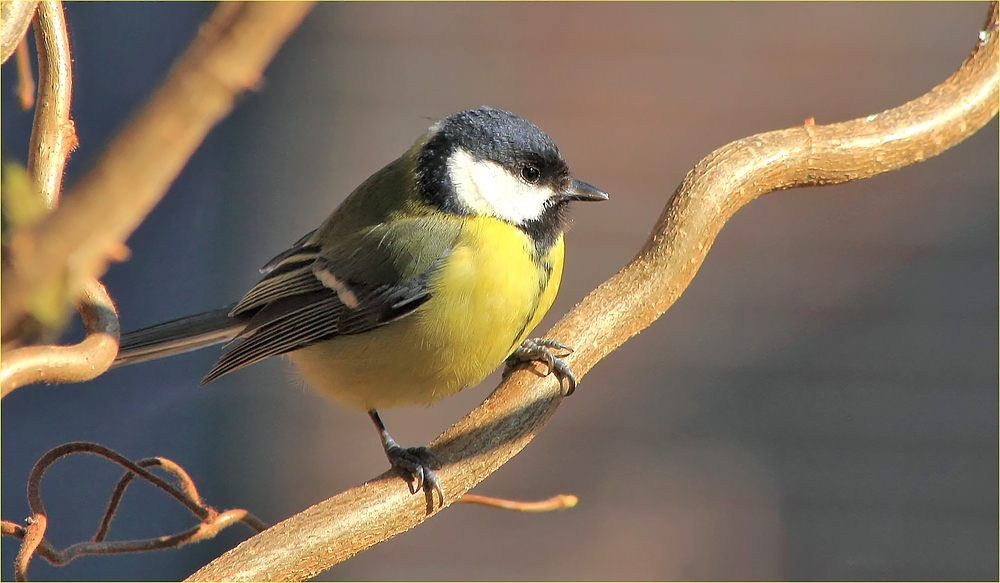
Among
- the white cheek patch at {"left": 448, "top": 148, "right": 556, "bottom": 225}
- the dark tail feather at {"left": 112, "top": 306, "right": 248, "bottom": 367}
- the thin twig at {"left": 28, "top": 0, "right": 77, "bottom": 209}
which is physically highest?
the white cheek patch at {"left": 448, "top": 148, "right": 556, "bottom": 225}

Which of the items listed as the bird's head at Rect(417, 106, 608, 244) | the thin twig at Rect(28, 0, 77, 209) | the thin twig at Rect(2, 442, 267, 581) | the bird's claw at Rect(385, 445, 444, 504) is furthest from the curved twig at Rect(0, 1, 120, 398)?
the bird's head at Rect(417, 106, 608, 244)

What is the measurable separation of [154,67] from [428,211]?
50.2 inches

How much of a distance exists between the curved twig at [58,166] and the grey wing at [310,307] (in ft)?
2.05

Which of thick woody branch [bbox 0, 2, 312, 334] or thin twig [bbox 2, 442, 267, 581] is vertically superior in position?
thick woody branch [bbox 0, 2, 312, 334]

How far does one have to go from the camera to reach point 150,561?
8.26 ft

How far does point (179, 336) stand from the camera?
133cm

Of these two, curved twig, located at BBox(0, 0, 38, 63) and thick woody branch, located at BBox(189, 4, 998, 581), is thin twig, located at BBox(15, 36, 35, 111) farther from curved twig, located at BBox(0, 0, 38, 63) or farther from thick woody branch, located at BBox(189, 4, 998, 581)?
thick woody branch, located at BBox(189, 4, 998, 581)

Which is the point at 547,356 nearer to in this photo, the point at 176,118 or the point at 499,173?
the point at 499,173

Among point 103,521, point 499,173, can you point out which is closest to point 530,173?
point 499,173

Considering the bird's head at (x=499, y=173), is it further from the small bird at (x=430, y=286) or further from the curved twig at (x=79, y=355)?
the curved twig at (x=79, y=355)

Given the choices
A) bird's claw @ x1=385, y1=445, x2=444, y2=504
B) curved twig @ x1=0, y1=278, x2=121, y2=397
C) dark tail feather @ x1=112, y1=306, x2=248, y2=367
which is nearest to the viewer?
curved twig @ x1=0, y1=278, x2=121, y2=397

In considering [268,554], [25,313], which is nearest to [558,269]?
[268,554]

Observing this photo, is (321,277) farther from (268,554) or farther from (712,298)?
(712,298)

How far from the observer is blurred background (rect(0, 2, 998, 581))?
104 inches
